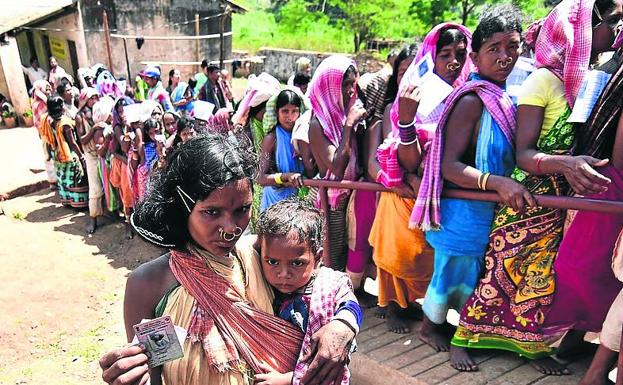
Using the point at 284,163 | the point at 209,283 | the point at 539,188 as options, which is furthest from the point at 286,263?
the point at 284,163

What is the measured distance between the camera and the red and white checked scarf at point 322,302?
1.62 m

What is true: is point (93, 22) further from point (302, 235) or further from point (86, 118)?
point (302, 235)

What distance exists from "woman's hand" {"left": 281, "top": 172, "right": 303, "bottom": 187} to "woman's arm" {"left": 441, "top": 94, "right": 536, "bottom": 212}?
127 cm

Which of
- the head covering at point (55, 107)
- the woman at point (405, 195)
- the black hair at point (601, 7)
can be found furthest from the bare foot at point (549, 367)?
the head covering at point (55, 107)

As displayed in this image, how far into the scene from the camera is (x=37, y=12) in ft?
47.3

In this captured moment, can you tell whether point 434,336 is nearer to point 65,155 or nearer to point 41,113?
point 65,155

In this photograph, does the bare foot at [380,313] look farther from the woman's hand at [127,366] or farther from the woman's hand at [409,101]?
the woman's hand at [127,366]

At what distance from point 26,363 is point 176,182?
4.06 meters

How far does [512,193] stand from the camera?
2.40 m

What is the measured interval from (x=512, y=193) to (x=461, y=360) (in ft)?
3.21

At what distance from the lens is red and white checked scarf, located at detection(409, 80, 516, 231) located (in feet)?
8.36

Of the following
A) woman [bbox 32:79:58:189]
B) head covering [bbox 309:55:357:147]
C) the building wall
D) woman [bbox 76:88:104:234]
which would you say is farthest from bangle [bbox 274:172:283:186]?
the building wall

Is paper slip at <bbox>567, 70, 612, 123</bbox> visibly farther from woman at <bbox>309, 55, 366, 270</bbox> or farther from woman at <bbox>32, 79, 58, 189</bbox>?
woman at <bbox>32, 79, 58, 189</bbox>

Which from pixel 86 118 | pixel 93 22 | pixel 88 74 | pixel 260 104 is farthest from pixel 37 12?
pixel 260 104
